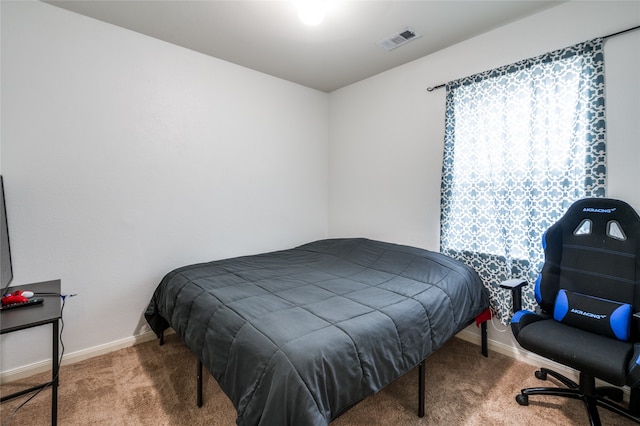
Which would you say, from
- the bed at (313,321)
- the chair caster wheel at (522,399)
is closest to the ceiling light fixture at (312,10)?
the bed at (313,321)

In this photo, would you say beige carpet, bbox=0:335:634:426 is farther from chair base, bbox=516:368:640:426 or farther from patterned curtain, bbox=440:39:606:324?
patterned curtain, bbox=440:39:606:324

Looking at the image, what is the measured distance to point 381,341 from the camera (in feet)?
4.67

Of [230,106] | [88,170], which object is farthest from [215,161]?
[88,170]

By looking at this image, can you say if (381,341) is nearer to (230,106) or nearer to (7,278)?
(7,278)

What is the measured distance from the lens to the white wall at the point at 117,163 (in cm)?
201

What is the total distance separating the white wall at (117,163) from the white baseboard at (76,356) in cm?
4

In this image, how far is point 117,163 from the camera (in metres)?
2.35

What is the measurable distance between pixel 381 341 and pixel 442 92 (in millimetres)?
2307

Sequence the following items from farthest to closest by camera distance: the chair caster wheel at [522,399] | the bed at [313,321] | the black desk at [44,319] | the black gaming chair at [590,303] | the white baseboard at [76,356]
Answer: the white baseboard at [76,356] < the chair caster wheel at [522,399] < the black gaming chair at [590,303] < the black desk at [44,319] < the bed at [313,321]

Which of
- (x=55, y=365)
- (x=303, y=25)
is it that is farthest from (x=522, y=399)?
(x=303, y=25)

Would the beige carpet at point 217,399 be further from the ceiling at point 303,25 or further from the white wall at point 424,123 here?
the ceiling at point 303,25

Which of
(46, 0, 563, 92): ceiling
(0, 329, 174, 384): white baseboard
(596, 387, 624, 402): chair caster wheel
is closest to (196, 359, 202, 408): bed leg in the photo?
(0, 329, 174, 384): white baseboard

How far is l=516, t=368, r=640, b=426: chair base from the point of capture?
1.59 metres

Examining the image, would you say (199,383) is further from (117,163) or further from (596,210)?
(596,210)
